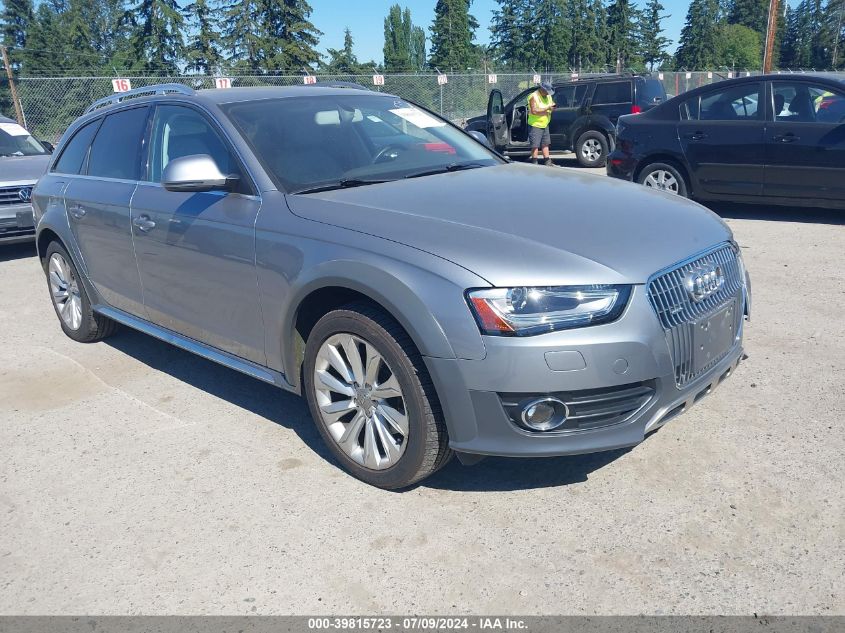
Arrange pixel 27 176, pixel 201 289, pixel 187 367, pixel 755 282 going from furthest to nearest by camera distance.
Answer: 1. pixel 27 176
2. pixel 755 282
3. pixel 187 367
4. pixel 201 289

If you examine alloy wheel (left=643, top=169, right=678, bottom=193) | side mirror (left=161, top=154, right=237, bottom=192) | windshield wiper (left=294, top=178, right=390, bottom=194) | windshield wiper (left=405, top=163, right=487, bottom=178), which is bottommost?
alloy wheel (left=643, top=169, right=678, bottom=193)

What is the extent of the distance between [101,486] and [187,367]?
63.2 inches

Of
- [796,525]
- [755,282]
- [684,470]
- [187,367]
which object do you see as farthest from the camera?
[755,282]

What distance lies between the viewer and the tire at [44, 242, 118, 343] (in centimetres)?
548

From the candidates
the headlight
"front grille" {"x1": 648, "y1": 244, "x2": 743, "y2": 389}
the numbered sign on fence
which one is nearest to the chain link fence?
the numbered sign on fence

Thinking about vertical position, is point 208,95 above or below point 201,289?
above

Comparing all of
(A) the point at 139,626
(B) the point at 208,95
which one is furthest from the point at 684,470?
(B) the point at 208,95

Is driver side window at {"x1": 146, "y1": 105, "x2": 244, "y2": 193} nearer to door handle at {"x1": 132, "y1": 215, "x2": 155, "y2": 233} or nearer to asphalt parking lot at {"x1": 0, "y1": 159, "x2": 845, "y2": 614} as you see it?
door handle at {"x1": 132, "y1": 215, "x2": 155, "y2": 233}

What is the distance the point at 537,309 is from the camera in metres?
2.82

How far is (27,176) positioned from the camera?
923cm

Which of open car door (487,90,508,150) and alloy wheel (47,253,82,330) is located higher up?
open car door (487,90,508,150)

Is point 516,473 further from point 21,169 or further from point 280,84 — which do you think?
point 280,84

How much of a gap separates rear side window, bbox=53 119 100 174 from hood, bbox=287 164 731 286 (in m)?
2.57

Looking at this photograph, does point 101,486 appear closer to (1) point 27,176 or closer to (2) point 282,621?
(2) point 282,621
